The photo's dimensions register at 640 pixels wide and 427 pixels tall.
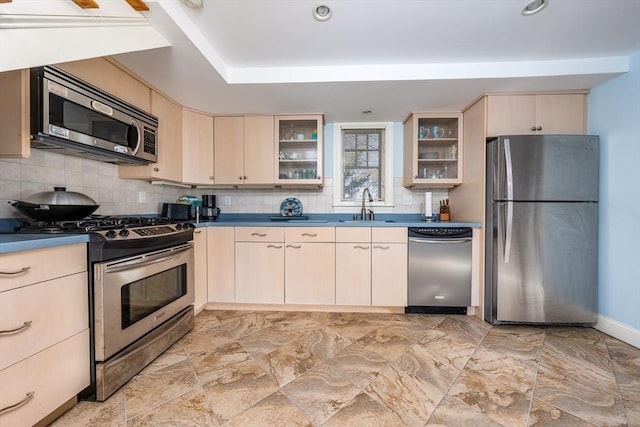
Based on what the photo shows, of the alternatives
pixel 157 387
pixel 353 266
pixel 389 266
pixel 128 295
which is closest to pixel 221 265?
pixel 128 295

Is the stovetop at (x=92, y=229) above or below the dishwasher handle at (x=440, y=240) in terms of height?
above

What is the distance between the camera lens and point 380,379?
5.25ft

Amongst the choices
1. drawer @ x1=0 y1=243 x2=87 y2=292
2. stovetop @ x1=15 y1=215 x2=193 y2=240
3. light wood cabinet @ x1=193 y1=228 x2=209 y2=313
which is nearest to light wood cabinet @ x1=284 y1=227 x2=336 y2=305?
light wood cabinet @ x1=193 y1=228 x2=209 y2=313

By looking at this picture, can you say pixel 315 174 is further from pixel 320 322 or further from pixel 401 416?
pixel 401 416

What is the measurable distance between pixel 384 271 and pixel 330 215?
1.02 metres

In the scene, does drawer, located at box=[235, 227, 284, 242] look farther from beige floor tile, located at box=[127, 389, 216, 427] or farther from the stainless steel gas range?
beige floor tile, located at box=[127, 389, 216, 427]

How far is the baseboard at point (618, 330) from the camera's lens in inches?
78.8

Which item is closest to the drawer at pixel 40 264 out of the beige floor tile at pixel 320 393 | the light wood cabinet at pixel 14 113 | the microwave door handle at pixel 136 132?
the light wood cabinet at pixel 14 113

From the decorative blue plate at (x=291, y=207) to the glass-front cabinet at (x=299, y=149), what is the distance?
1.10ft

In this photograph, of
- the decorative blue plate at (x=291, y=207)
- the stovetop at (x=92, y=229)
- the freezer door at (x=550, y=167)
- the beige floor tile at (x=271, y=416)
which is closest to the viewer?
the beige floor tile at (x=271, y=416)

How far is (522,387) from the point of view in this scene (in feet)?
5.05

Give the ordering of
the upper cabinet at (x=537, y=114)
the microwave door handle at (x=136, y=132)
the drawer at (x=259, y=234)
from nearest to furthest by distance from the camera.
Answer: the microwave door handle at (x=136, y=132), the upper cabinet at (x=537, y=114), the drawer at (x=259, y=234)

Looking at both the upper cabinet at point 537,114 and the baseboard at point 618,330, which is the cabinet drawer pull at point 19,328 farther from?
the baseboard at point 618,330

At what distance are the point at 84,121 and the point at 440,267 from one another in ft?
9.93
